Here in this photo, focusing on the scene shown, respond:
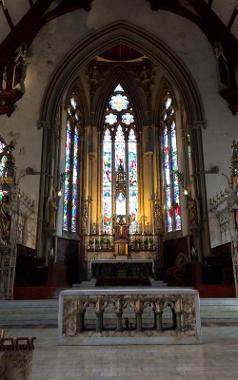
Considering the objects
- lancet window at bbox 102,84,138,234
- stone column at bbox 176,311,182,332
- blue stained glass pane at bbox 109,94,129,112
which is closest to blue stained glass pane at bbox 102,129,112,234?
lancet window at bbox 102,84,138,234

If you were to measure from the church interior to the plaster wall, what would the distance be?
2.0 inches

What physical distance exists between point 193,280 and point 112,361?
9538 mm

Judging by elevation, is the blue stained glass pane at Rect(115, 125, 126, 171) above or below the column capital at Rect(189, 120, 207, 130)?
above

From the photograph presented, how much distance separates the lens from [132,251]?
58.3 feet

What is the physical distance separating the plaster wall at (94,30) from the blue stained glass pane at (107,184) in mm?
6038

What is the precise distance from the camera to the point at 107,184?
20.3 meters

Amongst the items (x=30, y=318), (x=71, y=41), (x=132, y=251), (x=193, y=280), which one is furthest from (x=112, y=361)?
(x=71, y=41)

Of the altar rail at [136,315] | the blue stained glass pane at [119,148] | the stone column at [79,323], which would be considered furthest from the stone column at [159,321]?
the blue stained glass pane at [119,148]

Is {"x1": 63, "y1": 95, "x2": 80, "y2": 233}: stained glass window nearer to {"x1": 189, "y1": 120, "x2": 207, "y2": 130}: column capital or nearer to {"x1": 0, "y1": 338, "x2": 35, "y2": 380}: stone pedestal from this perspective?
{"x1": 189, "y1": 120, "x2": 207, "y2": 130}: column capital

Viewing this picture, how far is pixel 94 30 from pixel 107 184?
8506mm

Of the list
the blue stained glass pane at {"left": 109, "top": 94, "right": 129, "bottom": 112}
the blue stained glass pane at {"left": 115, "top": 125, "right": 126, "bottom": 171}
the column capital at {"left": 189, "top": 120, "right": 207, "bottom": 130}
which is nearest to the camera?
the column capital at {"left": 189, "top": 120, "right": 207, "bottom": 130}

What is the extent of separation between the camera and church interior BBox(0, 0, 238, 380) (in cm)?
1079

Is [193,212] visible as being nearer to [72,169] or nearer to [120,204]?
[120,204]

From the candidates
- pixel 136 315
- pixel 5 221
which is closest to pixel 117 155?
pixel 5 221
